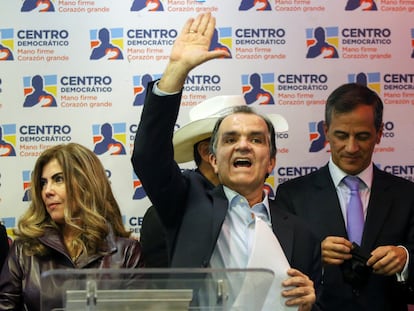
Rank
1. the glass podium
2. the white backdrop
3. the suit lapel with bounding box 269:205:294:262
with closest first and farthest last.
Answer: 1. the glass podium
2. the suit lapel with bounding box 269:205:294:262
3. the white backdrop

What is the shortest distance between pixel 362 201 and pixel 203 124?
792 millimetres

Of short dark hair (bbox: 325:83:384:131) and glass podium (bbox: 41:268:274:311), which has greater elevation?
short dark hair (bbox: 325:83:384:131)

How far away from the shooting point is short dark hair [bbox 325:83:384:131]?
329 centimetres

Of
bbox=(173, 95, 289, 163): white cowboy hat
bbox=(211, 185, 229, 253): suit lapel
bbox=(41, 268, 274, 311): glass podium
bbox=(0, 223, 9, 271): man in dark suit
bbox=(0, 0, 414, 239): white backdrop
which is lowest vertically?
bbox=(41, 268, 274, 311): glass podium

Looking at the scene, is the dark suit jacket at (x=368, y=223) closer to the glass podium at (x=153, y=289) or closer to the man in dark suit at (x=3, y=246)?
the man in dark suit at (x=3, y=246)

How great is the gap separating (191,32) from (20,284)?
113 cm

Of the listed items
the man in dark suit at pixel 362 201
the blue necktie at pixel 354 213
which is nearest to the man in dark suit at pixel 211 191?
the man in dark suit at pixel 362 201

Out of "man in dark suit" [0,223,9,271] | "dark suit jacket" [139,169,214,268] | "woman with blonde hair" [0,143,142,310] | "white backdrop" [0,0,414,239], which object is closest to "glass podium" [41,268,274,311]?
"woman with blonde hair" [0,143,142,310]

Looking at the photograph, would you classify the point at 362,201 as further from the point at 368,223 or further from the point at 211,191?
the point at 211,191

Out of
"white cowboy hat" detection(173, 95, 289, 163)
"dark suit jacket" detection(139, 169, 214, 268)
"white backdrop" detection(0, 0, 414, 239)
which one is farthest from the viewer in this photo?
"white backdrop" detection(0, 0, 414, 239)

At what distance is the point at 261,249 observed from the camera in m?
2.08

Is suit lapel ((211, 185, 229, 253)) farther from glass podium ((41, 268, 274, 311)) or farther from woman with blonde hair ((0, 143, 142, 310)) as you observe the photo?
glass podium ((41, 268, 274, 311))

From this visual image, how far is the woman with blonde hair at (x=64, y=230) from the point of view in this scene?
8.79 ft

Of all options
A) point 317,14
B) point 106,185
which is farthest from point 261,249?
point 317,14
